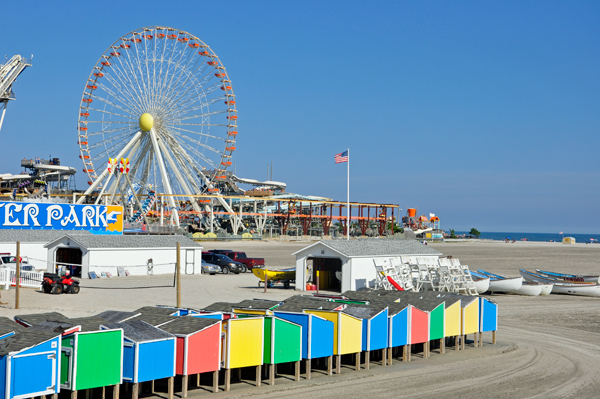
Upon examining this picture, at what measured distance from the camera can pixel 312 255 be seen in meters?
28.8

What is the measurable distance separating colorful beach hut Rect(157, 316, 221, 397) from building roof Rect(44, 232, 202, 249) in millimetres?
23258

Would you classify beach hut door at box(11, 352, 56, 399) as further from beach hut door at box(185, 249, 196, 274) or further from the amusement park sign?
the amusement park sign

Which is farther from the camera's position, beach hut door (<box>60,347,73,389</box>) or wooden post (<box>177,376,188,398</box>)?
wooden post (<box>177,376,188,398</box>)

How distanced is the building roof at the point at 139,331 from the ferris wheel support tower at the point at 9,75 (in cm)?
4399

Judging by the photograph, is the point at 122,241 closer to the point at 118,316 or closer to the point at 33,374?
the point at 118,316

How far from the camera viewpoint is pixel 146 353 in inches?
408

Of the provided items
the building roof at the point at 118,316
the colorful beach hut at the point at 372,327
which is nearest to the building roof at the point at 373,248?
the colorful beach hut at the point at 372,327

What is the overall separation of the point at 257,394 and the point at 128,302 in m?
12.6

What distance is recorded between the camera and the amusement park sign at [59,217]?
130 ft

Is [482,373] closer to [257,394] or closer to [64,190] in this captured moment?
[257,394]

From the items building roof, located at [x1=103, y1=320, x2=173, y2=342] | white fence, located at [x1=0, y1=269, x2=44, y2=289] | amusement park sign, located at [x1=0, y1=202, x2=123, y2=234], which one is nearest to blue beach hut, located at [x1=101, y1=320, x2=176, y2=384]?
building roof, located at [x1=103, y1=320, x2=173, y2=342]

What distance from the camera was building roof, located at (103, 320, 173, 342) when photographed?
10.4m

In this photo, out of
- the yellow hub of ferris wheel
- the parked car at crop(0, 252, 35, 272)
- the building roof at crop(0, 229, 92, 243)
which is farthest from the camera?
the yellow hub of ferris wheel

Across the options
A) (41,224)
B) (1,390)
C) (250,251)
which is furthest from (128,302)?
(250,251)
